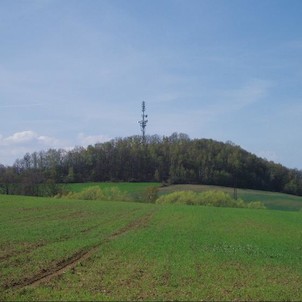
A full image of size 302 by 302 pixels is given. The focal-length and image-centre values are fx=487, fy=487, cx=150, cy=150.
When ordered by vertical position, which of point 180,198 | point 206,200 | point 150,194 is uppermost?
point 150,194

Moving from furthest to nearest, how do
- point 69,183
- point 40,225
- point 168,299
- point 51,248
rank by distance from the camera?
point 69,183 → point 40,225 → point 51,248 → point 168,299

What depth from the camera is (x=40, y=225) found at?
33.8 metres

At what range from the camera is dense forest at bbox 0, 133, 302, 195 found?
119m

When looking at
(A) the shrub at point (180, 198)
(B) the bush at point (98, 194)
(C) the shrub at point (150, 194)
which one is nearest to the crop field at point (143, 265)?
(A) the shrub at point (180, 198)

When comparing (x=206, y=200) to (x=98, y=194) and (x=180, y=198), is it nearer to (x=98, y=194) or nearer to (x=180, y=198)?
(x=180, y=198)

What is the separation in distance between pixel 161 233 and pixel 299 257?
10.1 metres

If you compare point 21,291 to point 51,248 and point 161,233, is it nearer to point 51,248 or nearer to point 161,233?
point 51,248

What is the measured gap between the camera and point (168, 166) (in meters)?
123

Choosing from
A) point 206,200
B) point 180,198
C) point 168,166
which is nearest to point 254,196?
point 206,200

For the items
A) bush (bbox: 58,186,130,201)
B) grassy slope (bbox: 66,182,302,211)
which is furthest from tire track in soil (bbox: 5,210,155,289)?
grassy slope (bbox: 66,182,302,211)

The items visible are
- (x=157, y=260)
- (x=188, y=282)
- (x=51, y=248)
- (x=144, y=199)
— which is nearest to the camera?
(x=188, y=282)

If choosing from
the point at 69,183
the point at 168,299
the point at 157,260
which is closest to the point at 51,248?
the point at 157,260

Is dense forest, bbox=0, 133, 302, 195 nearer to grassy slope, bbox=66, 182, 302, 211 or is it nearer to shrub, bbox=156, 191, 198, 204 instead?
grassy slope, bbox=66, 182, 302, 211

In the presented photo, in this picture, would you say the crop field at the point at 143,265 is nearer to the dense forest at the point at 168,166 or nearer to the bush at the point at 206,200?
the bush at the point at 206,200
